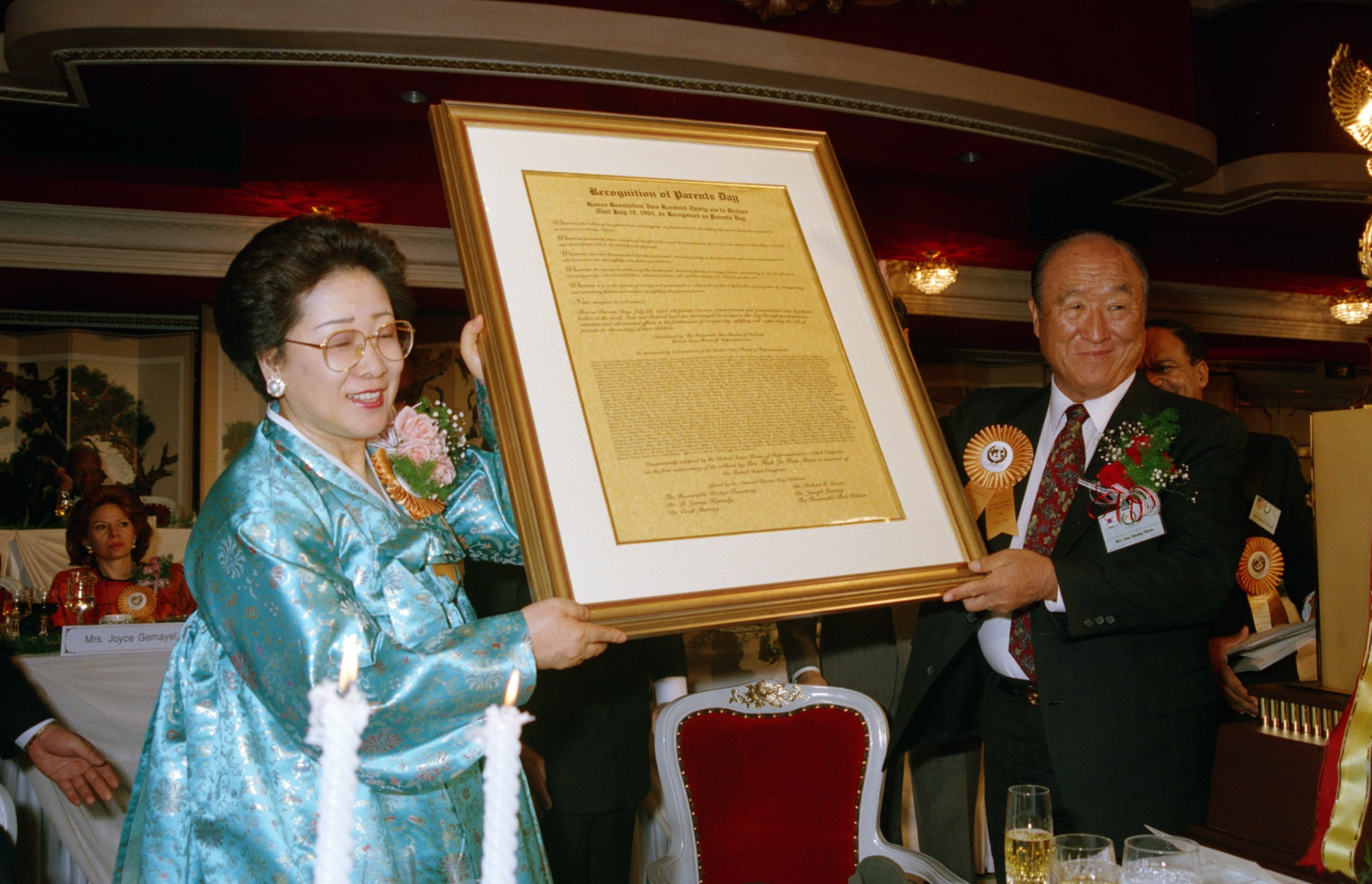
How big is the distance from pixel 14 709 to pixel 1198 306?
387 inches

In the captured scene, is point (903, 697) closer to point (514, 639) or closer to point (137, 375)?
point (514, 639)

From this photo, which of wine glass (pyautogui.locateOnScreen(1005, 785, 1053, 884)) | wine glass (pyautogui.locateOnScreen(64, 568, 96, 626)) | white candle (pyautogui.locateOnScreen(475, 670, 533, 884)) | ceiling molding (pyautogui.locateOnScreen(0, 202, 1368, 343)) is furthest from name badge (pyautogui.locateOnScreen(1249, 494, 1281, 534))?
ceiling molding (pyautogui.locateOnScreen(0, 202, 1368, 343))

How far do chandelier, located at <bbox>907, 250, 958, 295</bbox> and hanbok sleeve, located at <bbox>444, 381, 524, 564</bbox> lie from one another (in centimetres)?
660

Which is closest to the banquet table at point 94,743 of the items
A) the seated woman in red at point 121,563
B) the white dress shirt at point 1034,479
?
the seated woman in red at point 121,563

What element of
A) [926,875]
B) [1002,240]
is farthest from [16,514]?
[926,875]

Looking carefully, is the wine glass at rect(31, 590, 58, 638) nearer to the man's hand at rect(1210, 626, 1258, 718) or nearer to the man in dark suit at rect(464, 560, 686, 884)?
the man in dark suit at rect(464, 560, 686, 884)

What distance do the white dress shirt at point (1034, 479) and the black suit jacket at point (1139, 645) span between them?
6 cm

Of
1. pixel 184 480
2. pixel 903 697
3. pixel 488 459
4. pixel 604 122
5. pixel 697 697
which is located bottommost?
pixel 903 697

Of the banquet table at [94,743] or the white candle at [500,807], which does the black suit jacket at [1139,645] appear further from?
the banquet table at [94,743]

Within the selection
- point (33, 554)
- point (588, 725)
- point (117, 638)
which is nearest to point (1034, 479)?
point (588, 725)

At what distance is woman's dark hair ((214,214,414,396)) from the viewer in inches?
54.7

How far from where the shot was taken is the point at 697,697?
7.44 ft

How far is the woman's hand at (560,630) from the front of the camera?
4.07 ft

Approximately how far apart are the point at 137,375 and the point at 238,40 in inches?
218
